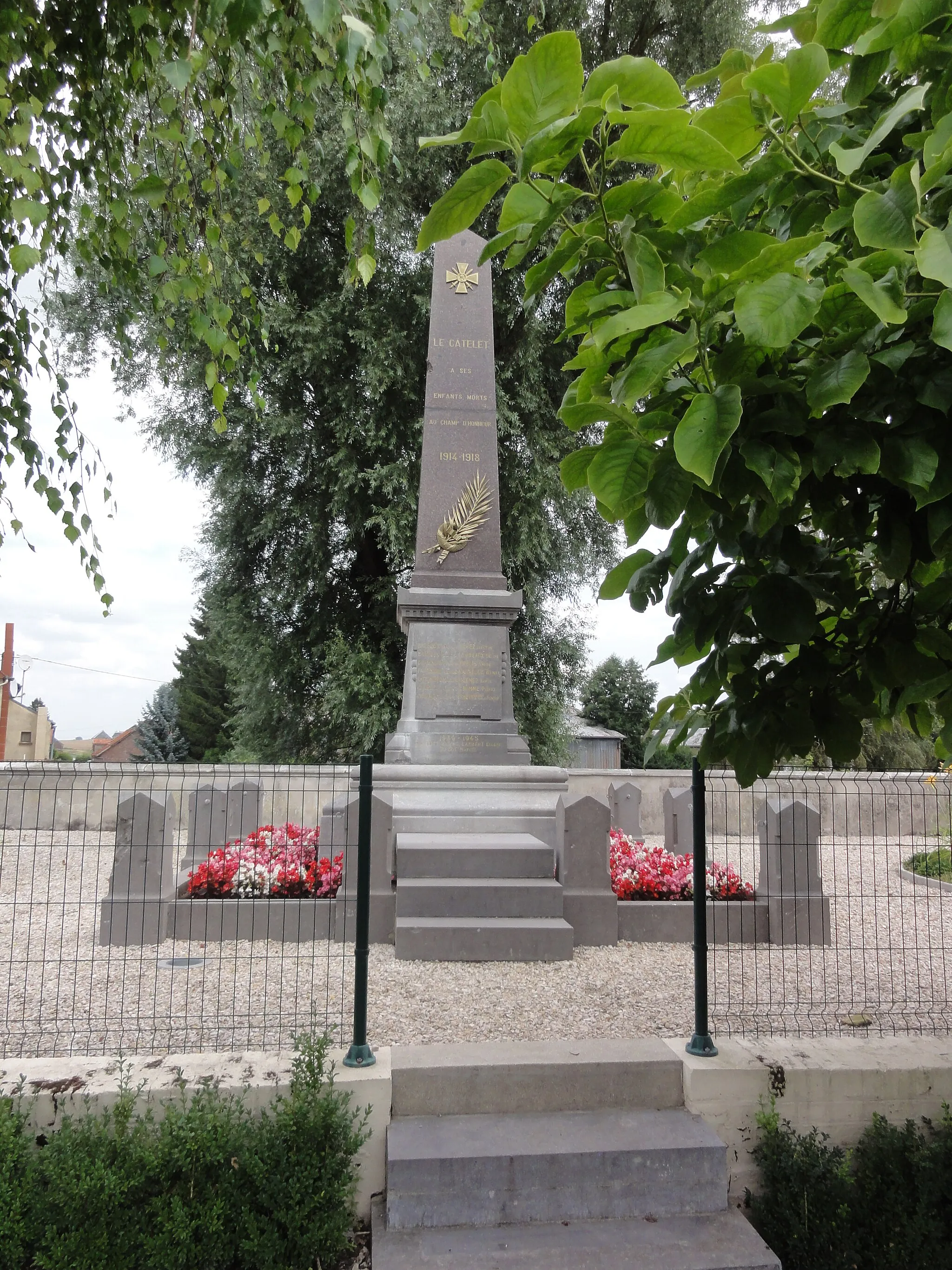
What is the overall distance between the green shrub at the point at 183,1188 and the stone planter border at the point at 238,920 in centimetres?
361

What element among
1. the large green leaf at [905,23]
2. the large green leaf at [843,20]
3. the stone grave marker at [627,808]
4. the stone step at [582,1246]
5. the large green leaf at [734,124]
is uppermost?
the large green leaf at [843,20]

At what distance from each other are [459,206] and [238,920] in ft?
21.2

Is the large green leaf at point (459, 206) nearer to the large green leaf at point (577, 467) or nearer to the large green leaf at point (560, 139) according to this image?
the large green leaf at point (560, 139)

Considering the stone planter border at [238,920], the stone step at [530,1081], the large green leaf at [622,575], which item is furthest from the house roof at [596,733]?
the large green leaf at [622,575]

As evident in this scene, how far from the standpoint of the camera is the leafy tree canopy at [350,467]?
15781 millimetres

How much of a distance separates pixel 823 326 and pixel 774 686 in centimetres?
101

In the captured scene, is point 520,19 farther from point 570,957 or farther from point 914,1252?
point 914,1252

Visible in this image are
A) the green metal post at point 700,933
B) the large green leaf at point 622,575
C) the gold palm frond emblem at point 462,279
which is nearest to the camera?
the large green leaf at point 622,575

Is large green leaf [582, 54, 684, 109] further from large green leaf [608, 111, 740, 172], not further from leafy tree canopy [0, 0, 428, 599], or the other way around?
leafy tree canopy [0, 0, 428, 599]

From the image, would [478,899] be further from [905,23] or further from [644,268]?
[905,23]

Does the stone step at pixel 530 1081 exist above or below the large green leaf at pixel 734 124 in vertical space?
below

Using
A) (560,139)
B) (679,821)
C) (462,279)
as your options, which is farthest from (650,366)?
(462,279)

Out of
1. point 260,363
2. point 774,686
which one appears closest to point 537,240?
point 774,686

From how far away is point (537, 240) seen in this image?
1481 mm
